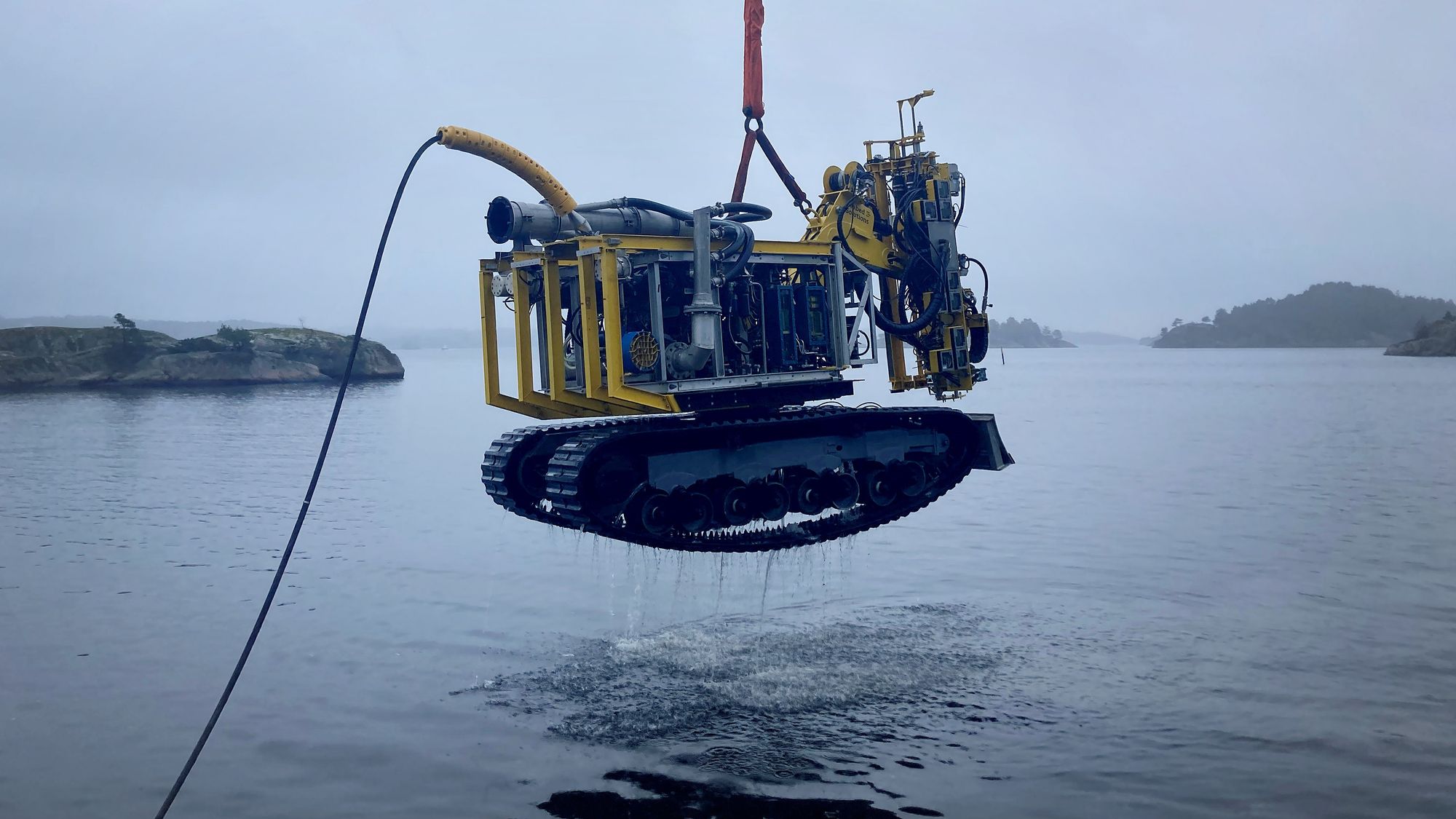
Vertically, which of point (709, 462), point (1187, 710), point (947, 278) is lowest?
point (1187, 710)

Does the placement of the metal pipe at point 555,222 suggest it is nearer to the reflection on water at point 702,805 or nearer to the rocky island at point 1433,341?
the reflection on water at point 702,805

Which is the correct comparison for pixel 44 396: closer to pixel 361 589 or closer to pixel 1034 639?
pixel 361 589

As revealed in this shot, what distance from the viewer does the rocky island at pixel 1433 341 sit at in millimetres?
140000

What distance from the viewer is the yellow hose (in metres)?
12.2

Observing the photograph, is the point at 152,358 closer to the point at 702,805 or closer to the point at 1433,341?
the point at 702,805

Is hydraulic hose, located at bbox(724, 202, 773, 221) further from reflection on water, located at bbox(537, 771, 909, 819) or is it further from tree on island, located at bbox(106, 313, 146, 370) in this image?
tree on island, located at bbox(106, 313, 146, 370)

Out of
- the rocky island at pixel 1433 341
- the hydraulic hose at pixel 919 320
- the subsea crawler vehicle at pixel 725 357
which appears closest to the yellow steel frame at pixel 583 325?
the subsea crawler vehicle at pixel 725 357

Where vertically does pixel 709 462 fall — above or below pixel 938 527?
above

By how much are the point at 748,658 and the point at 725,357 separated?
5.91 meters

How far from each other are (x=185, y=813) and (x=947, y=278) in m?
11.3

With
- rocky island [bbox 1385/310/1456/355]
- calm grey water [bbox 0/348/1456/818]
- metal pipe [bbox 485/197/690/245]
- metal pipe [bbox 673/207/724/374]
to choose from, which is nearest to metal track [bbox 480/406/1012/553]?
metal pipe [bbox 673/207/724/374]

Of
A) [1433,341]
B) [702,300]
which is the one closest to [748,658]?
[702,300]

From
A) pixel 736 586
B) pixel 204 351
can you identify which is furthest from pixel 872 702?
pixel 204 351

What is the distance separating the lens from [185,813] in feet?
45.1
